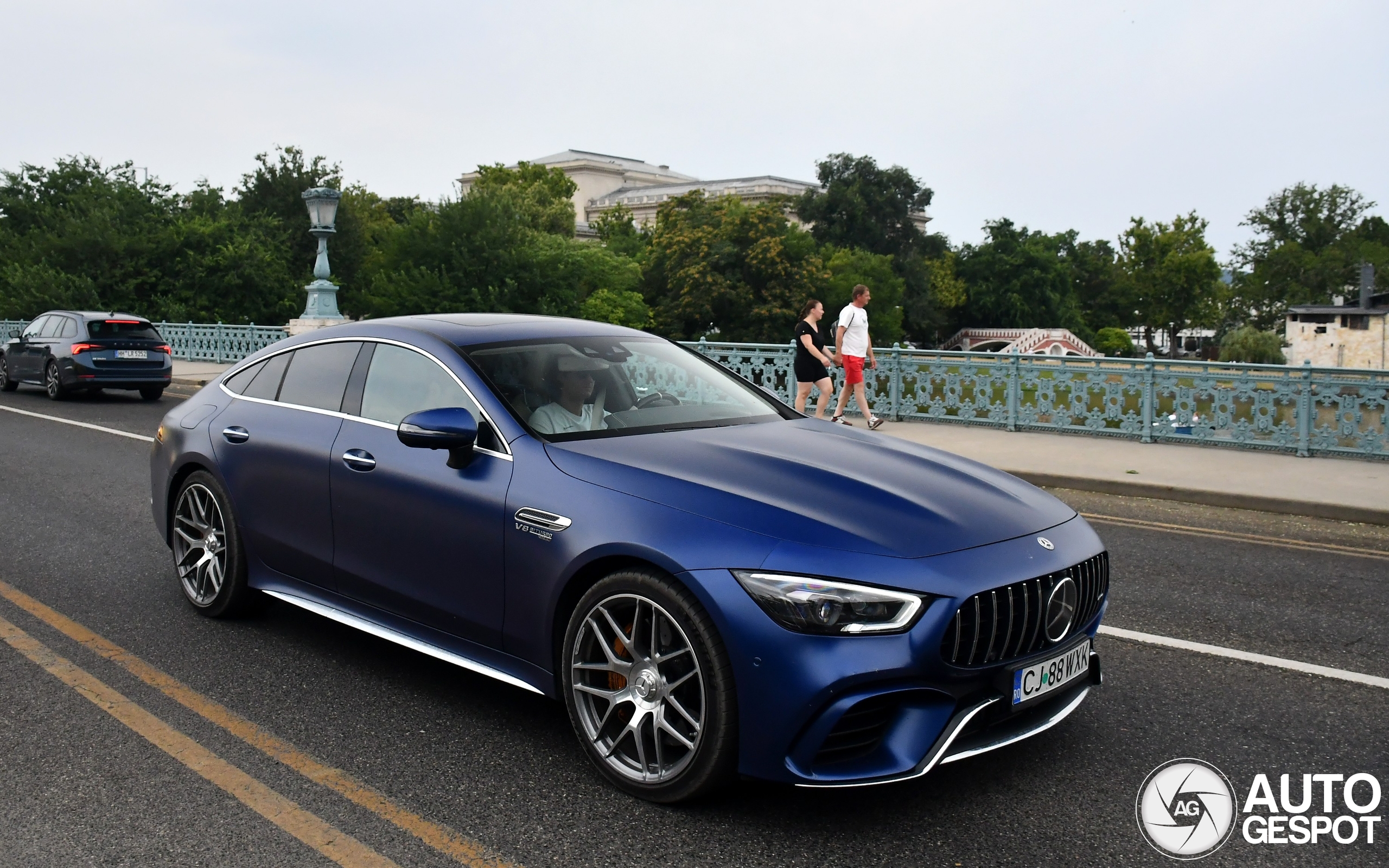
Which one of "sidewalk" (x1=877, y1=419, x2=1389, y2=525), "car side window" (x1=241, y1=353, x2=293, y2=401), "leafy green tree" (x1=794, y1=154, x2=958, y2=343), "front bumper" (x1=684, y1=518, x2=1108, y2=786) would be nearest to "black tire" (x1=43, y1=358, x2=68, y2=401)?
"sidewalk" (x1=877, y1=419, x2=1389, y2=525)

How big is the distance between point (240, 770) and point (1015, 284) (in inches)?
4400

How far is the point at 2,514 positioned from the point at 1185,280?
106 meters

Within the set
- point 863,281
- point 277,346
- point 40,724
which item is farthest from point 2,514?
point 863,281

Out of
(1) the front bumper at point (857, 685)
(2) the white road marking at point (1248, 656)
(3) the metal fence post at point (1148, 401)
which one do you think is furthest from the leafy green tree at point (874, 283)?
(1) the front bumper at point (857, 685)

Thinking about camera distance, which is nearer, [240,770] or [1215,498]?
[240,770]

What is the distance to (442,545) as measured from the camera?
4.20m

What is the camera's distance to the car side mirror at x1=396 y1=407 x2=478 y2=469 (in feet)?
13.3

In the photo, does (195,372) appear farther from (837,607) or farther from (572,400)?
(837,607)

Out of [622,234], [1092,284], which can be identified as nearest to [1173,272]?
[1092,284]

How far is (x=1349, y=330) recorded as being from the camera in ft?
301

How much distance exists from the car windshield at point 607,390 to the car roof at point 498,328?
6 centimetres

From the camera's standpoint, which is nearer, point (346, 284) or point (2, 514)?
point (2, 514)

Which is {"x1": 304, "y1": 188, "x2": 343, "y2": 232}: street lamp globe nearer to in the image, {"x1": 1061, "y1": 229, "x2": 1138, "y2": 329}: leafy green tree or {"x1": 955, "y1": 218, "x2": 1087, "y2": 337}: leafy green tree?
{"x1": 955, "y1": 218, "x2": 1087, "y2": 337}: leafy green tree

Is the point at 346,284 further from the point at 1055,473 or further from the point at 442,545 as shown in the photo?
the point at 442,545
